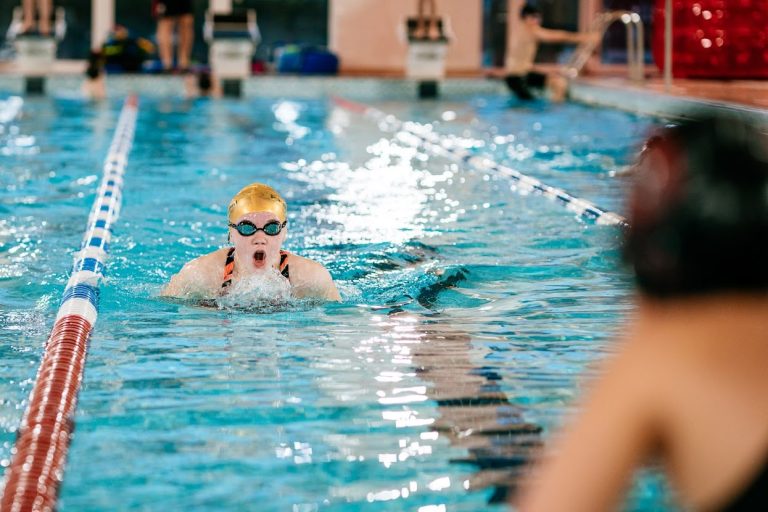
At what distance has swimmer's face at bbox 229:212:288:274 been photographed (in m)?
4.21

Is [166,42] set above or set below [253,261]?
above

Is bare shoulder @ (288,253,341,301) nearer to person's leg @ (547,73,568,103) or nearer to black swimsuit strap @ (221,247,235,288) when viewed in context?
black swimsuit strap @ (221,247,235,288)

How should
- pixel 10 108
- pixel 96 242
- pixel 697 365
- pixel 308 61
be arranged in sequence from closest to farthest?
1. pixel 697 365
2. pixel 96 242
3. pixel 10 108
4. pixel 308 61

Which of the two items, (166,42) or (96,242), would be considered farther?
(166,42)

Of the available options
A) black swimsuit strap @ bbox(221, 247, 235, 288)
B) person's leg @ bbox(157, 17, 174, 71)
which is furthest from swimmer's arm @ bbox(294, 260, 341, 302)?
person's leg @ bbox(157, 17, 174, 71)

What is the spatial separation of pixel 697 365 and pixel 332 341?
9.40 feet

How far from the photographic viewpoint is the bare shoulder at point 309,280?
445 cm

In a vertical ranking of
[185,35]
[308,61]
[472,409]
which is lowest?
[472,409]

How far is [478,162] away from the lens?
9500mm

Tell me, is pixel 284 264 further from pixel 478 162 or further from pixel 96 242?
pixel 478 162

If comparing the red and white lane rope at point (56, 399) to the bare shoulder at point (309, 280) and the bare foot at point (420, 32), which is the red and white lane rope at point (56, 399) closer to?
the bare shoulder at point (309, 280)

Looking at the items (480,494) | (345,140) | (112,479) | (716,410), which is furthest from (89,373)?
(345,140)

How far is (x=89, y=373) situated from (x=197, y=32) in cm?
1857

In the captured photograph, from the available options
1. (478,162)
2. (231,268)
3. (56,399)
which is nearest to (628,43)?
(478,162)
